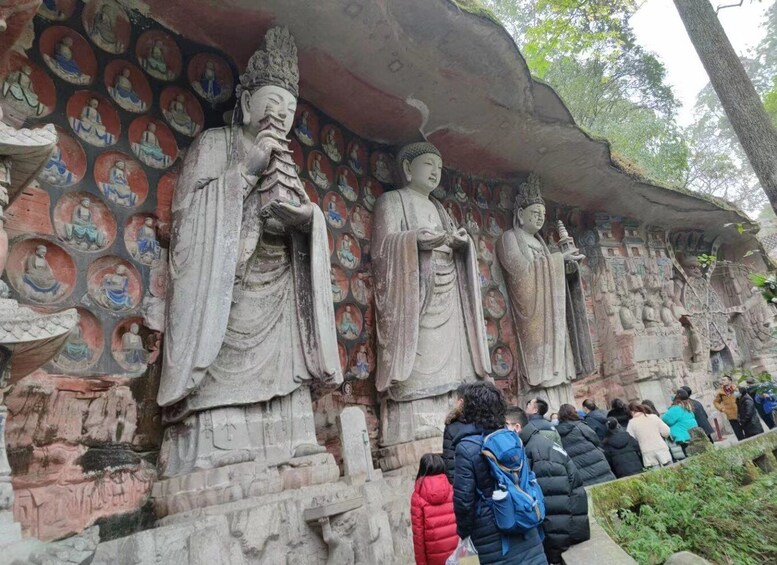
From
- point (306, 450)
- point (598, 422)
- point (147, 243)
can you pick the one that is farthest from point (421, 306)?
point (147, 243)

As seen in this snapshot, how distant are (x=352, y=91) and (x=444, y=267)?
220 centimetres

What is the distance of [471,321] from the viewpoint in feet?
21.6

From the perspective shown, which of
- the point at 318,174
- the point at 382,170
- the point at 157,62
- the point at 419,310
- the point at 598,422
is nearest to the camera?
the point at 157,62

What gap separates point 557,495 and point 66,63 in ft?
14.9

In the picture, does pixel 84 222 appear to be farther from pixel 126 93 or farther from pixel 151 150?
pixel 126 93

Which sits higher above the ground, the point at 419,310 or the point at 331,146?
the point at 331,146

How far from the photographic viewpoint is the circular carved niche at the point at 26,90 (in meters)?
4.09

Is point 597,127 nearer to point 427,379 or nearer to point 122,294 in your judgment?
point 427,379

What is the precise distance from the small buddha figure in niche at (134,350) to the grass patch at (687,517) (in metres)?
3.33

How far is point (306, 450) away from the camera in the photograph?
4262mm

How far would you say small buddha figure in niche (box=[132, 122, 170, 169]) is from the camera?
16.1ft

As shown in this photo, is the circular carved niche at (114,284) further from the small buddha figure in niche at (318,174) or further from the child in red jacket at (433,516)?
the child in red jacket at (433,516)

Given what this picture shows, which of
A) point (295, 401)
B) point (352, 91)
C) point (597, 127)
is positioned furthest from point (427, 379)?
point (597, 127)

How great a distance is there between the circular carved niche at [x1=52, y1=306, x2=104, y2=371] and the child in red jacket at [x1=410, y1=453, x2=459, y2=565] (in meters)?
2.53
